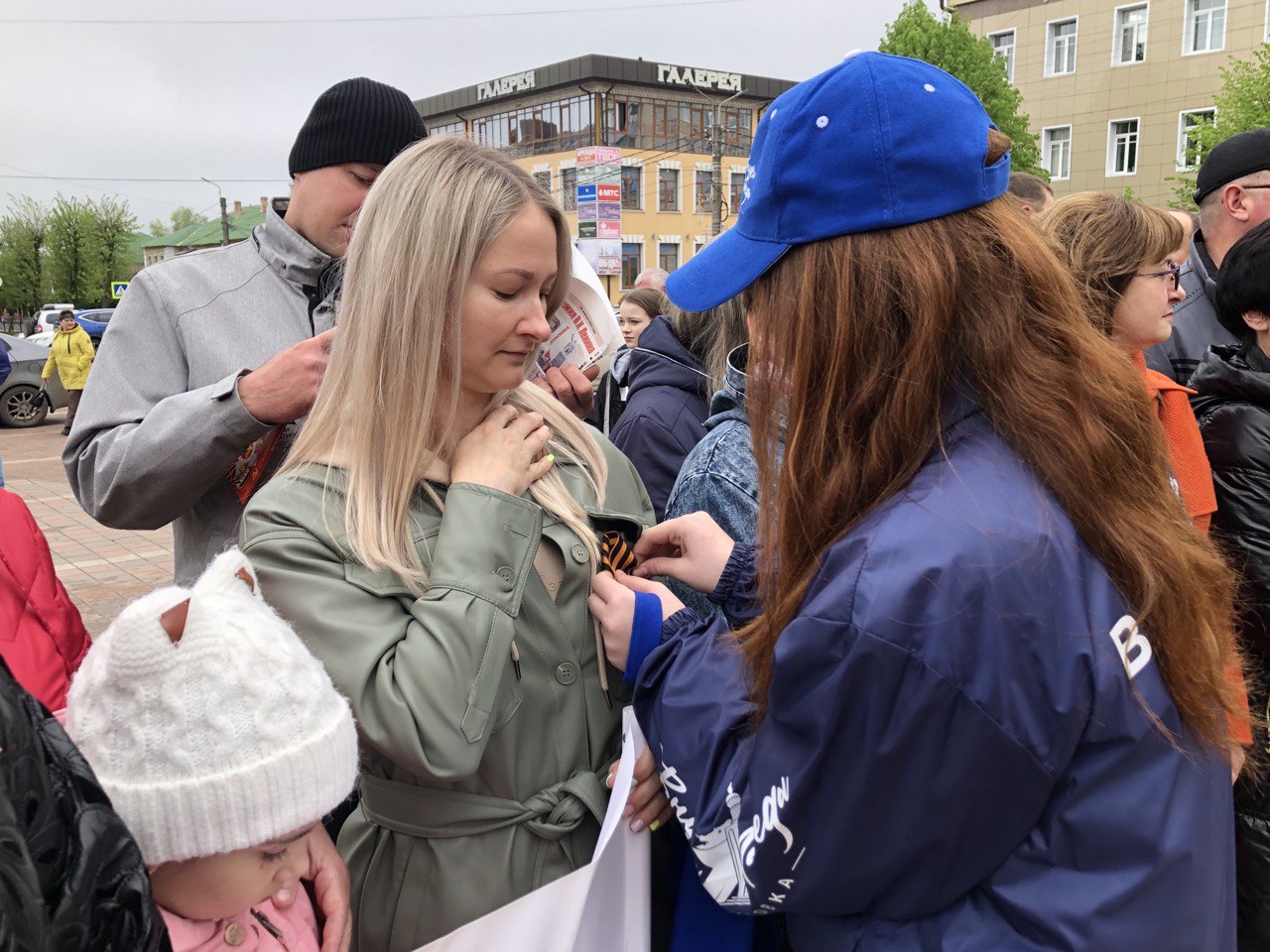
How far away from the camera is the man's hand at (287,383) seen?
1883mm

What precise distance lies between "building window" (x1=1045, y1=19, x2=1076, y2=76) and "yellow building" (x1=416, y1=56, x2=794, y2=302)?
63.0 ft

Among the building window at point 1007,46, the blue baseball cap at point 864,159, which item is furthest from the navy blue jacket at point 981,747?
the building window at point 1007,46

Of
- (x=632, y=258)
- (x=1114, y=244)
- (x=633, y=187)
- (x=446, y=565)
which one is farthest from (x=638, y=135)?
(x=446, y=565)

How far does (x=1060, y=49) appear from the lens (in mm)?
32531

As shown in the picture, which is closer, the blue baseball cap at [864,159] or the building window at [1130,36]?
the blue baseball cap at [864,159]

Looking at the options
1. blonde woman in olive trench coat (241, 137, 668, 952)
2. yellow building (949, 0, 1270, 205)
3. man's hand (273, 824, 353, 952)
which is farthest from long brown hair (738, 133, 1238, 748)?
yellow building (949, 0, 1270, 205)

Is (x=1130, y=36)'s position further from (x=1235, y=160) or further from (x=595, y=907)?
(x=595, y=907)

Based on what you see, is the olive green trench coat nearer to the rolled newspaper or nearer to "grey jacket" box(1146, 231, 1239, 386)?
the rolled newspaper

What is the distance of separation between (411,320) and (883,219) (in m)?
0.83

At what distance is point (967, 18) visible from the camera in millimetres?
34125

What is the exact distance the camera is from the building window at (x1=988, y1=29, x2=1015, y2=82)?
33.3m

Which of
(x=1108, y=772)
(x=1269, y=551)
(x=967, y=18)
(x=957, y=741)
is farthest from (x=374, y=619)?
(x=967, y=18)

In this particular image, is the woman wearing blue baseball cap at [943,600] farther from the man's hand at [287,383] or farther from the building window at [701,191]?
the building window at [701,191]

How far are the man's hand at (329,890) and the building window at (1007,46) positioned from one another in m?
37.9
